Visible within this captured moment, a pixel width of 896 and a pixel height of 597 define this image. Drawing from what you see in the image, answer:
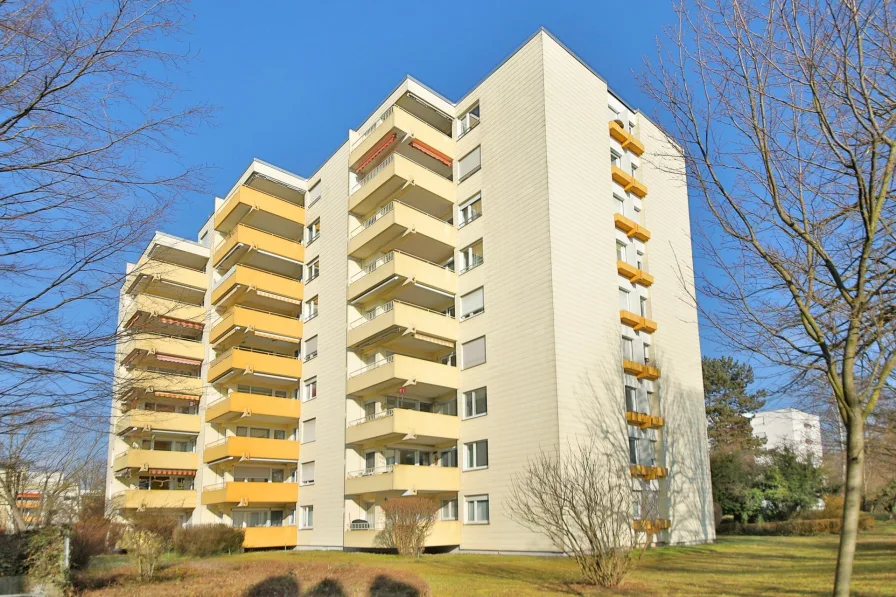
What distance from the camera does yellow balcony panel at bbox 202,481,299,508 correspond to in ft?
113

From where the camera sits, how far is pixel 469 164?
32094 millimetres

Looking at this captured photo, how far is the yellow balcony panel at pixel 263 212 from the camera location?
132 feet

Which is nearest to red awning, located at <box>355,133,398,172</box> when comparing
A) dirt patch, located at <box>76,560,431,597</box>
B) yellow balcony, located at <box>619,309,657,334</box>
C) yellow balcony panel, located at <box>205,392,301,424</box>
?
yellow balcony panel, located at <box>205,392,301,424</box>

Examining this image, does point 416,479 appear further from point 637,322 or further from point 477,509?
point 637,322

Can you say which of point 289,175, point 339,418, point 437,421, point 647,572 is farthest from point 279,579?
point 289,175

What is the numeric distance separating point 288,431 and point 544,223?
20822 mm

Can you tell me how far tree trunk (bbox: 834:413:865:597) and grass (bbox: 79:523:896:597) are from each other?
5809 millimetres

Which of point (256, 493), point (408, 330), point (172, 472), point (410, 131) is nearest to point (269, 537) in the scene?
point (256, 493)

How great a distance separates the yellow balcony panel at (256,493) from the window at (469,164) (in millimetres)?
18011

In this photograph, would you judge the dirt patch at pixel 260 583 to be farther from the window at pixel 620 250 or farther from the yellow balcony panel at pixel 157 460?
the yellow balcony panel at pixel 157 460

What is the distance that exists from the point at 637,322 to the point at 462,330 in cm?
746

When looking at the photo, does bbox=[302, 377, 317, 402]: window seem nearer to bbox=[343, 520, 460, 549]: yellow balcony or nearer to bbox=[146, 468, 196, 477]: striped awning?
bbox=[343, 520, 460, 549]: yellow balcony

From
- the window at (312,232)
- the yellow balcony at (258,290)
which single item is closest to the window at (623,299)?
the window at (312,232)

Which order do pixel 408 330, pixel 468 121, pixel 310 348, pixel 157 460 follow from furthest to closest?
1. pixel 157 460
2. pixel 310 348
3. pixel 468 121
4. pixel 408 330
